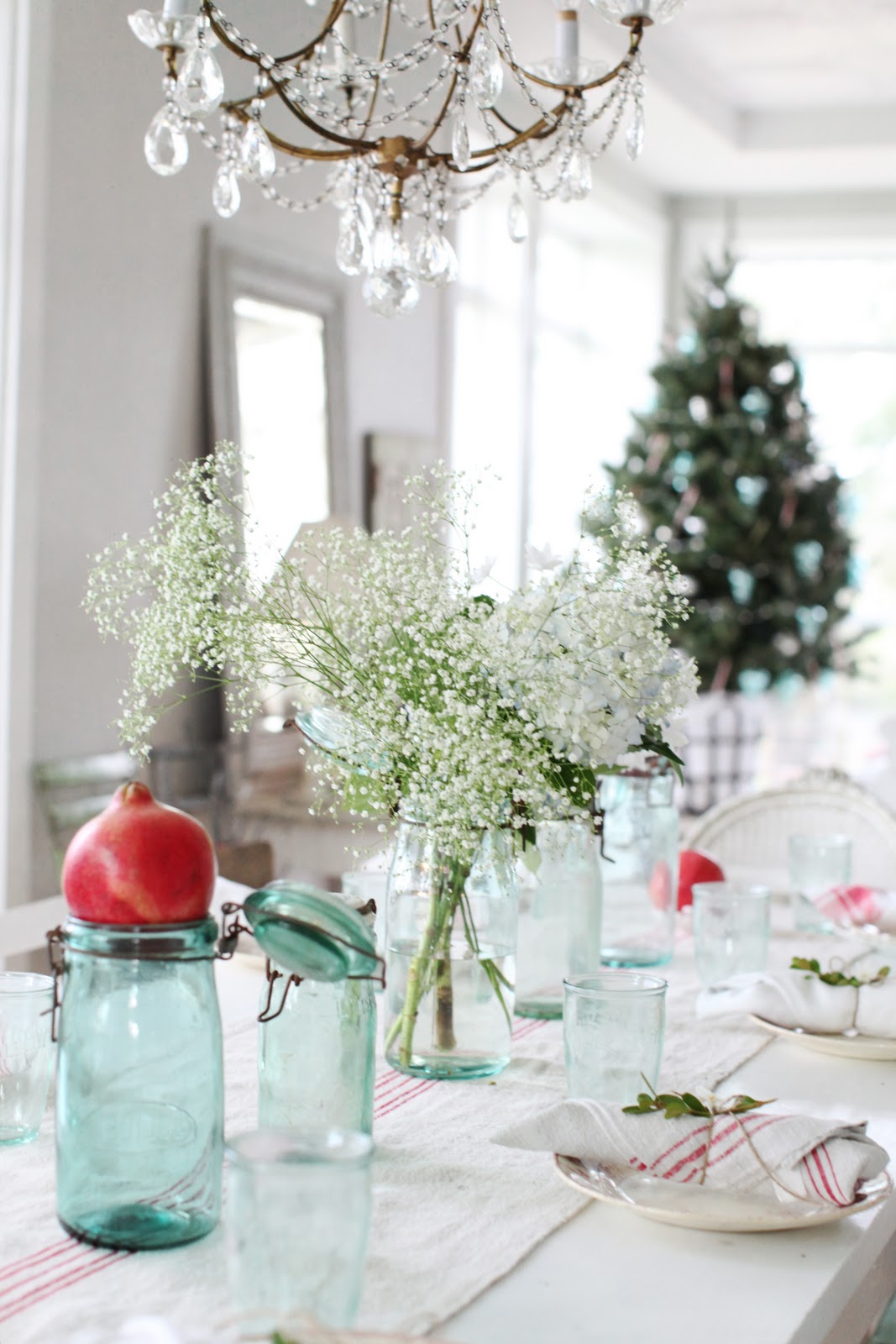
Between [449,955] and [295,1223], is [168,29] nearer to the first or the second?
[449,955]

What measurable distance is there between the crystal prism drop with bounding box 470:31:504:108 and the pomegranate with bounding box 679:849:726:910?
1.01 m

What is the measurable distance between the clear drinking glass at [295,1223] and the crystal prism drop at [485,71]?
1.39 metres

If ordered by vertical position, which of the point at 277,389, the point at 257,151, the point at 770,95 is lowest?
the point at 257,151

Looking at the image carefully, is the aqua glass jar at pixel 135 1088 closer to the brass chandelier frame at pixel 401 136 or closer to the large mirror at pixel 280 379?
the brass chandelier frame at pixel 401 136

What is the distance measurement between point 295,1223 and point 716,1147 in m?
0.45

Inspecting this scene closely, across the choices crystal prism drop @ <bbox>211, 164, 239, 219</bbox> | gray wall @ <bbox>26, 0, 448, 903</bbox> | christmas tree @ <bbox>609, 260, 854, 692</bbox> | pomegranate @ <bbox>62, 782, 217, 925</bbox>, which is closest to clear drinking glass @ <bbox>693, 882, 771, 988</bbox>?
pomegranate @ <bbox>62, 782, 217, 925</bbox>

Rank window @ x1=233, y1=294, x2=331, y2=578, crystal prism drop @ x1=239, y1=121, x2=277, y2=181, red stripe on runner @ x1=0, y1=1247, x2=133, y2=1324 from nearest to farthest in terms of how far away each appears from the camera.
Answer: red stripe on runner @ x1=0, y1=1247, x2=133, y2=1324
crystal prism drop @ x1=239, y1=121, x2=277, y2=181
window @ x1=233, y1=294, x2=331, y2=578

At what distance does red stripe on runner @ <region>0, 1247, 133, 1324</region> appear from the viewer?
0.83 meters

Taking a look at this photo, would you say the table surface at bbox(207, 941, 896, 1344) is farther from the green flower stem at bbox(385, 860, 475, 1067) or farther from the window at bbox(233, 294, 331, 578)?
the window at bbox(233, 294, 331, 578)

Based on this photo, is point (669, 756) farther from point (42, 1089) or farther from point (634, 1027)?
point (42, 1089)

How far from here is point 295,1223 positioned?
0.70 metres

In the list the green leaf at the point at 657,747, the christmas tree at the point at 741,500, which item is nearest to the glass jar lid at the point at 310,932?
the green leaf at the point at 657,747

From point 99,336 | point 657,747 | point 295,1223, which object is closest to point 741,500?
point 99,336

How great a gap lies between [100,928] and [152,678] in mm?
383
